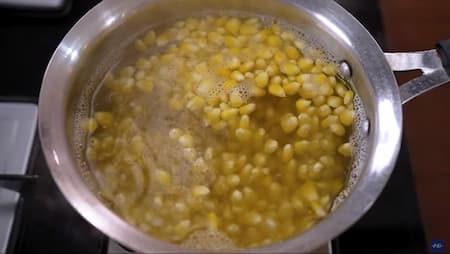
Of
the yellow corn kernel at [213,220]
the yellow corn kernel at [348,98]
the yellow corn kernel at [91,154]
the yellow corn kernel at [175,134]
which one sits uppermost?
the yellow corn kernel at [348,98]

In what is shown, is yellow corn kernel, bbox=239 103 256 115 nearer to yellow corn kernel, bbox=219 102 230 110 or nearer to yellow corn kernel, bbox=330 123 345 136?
yellow corn kernel, bbox=219 102 230 110

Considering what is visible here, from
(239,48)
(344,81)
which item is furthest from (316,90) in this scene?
(239,48)

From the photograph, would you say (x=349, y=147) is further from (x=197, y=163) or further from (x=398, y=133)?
(x=197, y=163)

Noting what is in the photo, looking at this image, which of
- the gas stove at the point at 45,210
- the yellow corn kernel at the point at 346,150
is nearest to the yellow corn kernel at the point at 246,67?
the yellow corn kernel at the point at 346,150

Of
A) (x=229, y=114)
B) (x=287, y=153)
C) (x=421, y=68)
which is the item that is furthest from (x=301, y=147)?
(x=421, y=68)

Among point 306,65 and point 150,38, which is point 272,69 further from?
point 150,38

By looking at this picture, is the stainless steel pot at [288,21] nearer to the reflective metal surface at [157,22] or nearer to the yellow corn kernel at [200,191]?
the reflective metal surface at [157,22]

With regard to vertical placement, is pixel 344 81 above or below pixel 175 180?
above
